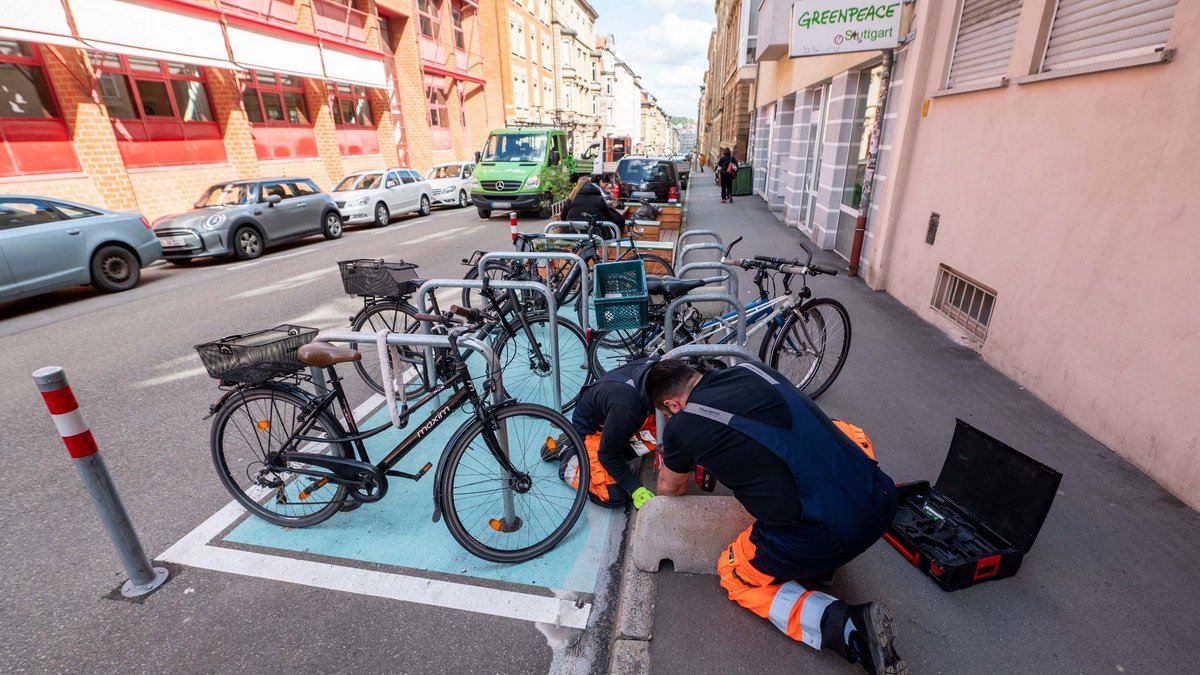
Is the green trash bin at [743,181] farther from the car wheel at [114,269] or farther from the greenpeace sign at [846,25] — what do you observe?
the car wheel at [114,269]

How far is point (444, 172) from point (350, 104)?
486cm

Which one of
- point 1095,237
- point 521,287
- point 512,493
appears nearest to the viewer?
point 512,493

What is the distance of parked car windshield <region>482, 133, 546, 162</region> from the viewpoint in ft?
53.9

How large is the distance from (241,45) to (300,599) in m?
17.8

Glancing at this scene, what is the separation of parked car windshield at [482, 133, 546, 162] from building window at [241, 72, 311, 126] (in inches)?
272

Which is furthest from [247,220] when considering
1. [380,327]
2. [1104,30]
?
[1104,30]

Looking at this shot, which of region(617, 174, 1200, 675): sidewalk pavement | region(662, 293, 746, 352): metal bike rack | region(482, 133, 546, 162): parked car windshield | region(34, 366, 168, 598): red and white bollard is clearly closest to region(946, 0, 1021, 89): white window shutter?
region(617, 174, 1200, 675): sidewalk pavement

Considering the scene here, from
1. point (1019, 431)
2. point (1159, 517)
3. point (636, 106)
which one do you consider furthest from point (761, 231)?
point (636, 106)

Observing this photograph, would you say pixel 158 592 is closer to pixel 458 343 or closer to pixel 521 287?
pixel 458 343

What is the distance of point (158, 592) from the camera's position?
2762 millimetres

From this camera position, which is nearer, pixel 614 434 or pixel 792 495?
pixel 792 495

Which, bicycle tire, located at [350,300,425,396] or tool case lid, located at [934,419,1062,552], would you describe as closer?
tool case lid, located at [934,419,1062,552]

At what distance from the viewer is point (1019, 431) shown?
3910mm

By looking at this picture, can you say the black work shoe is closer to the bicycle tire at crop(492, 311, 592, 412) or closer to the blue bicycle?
the blue bicycle
